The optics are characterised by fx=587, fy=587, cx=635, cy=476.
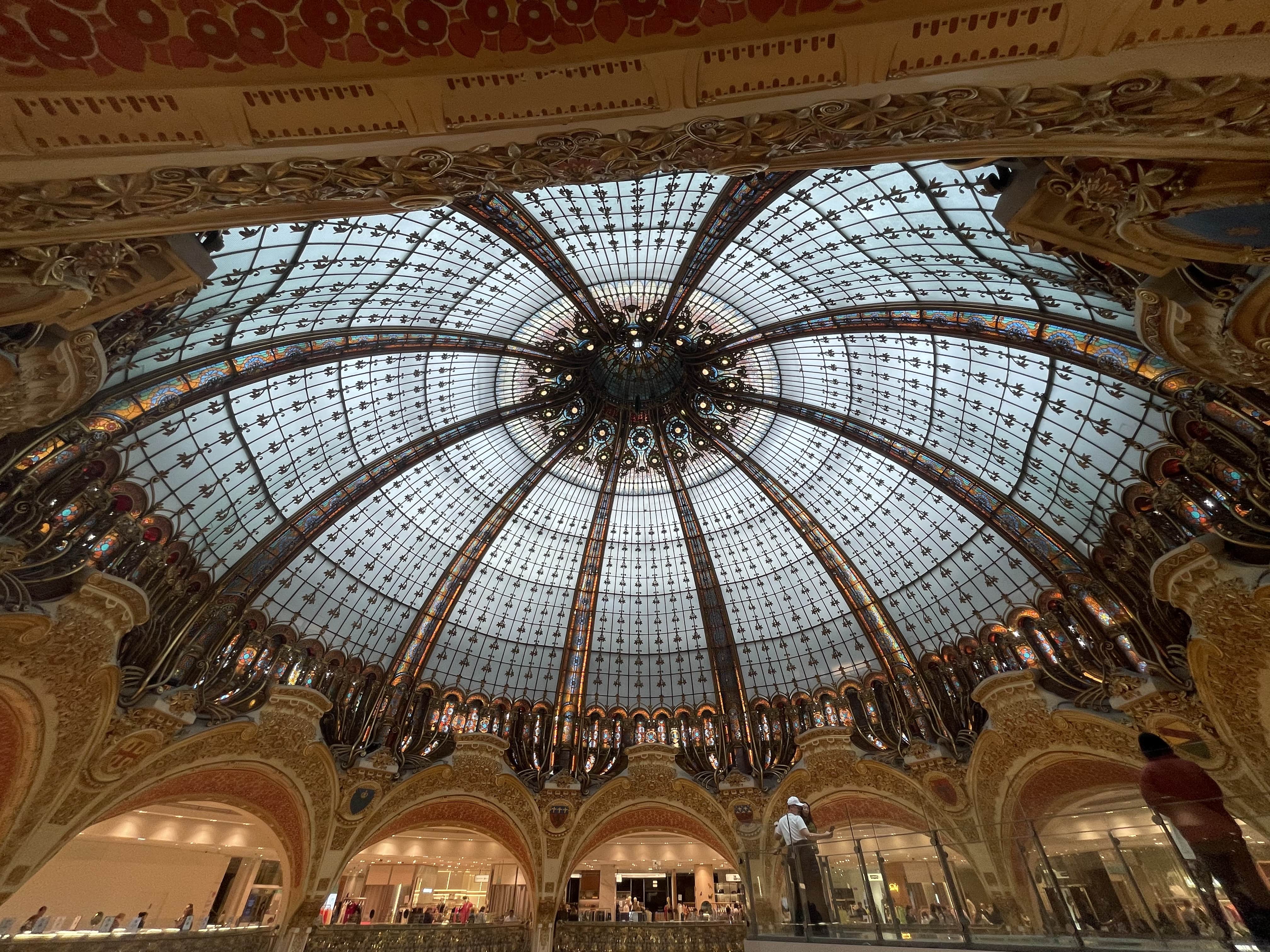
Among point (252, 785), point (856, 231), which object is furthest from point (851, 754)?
point (252, 785)

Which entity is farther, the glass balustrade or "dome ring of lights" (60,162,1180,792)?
"dome ring of lights" (60,162,1180,792)

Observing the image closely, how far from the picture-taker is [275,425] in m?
19.3

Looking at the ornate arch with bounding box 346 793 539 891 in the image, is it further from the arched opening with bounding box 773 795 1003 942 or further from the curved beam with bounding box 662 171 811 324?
the curved beam with bounding box 662 171 811 324

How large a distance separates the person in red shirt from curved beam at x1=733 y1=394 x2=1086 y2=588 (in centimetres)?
1503

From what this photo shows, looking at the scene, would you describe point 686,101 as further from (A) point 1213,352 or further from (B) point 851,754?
(B) point 851,754

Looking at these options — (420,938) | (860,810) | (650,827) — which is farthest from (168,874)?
(860,810)

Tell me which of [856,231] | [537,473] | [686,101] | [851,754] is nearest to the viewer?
[686,101]

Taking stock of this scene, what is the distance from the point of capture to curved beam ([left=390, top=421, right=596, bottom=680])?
2544cm

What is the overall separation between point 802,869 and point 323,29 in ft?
47.6

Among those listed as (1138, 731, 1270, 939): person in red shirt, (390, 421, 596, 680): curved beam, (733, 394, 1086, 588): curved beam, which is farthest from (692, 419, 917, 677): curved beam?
(1138, 731, 1270, 939): person in red shirt

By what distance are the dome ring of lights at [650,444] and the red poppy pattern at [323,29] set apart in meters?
7.97

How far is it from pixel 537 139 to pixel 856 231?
12.2m

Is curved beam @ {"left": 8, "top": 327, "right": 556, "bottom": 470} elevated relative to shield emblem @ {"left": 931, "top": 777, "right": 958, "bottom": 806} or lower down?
elevated

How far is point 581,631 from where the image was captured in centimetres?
2806
